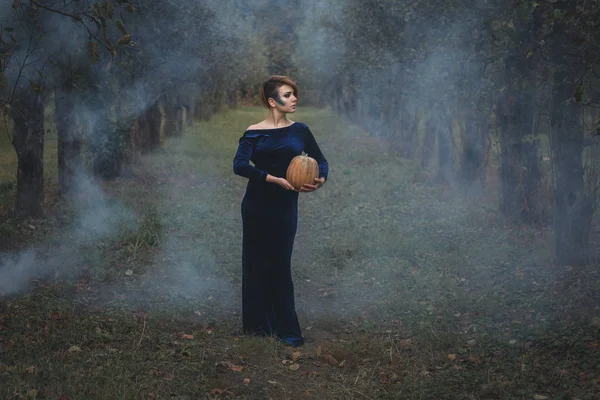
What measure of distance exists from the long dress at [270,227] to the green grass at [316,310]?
0.32 m

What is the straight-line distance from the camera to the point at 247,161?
7.02m

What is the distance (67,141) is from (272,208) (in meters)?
8.33

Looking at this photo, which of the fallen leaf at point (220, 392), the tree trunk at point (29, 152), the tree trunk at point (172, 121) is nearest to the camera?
the fallen leaf at point (220, 392)

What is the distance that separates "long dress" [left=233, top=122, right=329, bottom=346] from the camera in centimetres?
711

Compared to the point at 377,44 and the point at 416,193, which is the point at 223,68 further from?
the point at 416,193

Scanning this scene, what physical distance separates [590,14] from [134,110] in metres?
12.8

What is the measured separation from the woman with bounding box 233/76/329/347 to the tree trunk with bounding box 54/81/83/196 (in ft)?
23.9

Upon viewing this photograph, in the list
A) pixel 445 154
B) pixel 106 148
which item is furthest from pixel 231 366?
pixel 445 154

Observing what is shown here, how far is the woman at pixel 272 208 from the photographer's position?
7.10 meters

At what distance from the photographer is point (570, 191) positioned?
9.09 m

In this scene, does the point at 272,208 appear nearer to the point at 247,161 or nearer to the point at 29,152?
the point at 247,161

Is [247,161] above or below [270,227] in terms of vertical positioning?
above

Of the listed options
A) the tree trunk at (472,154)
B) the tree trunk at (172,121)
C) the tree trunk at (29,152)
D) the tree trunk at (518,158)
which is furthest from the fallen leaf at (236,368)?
the tree trunk at (172,121)

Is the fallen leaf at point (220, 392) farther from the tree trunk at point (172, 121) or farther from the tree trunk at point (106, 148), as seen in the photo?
the tree trunk at point (172, 121)
